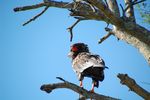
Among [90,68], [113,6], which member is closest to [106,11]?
[113,6]

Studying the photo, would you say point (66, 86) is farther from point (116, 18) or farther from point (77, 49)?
point (77, 49)

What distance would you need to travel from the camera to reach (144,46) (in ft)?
17.5

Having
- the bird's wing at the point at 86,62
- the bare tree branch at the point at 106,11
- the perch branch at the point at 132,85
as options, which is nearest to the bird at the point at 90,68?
the bird's wing at the point at 86,62

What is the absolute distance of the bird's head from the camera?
8.11 metres

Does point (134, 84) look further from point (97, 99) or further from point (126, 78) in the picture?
point (97, 99)

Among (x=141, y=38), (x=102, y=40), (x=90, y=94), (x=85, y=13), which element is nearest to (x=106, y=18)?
(x=85, y=13)

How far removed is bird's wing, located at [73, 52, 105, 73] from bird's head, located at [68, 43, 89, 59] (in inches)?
28.5

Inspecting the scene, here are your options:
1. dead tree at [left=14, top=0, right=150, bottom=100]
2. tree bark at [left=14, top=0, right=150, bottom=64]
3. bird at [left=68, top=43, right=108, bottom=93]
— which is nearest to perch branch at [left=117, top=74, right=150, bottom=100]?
dead tree at [left=14, top=0, right=150, bottom=100]

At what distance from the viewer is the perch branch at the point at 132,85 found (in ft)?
11.1

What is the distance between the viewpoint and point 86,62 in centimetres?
667

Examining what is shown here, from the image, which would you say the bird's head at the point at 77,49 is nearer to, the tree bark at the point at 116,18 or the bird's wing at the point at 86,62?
the bird's wing at the point at 86,62

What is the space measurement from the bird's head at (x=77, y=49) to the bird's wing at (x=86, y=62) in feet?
2.37

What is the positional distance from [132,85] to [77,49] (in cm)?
474

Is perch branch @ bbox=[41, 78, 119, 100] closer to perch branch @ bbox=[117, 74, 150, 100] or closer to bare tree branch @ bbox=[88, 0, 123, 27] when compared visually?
perch branch @ bbox=[117, 74, 150, 100]
